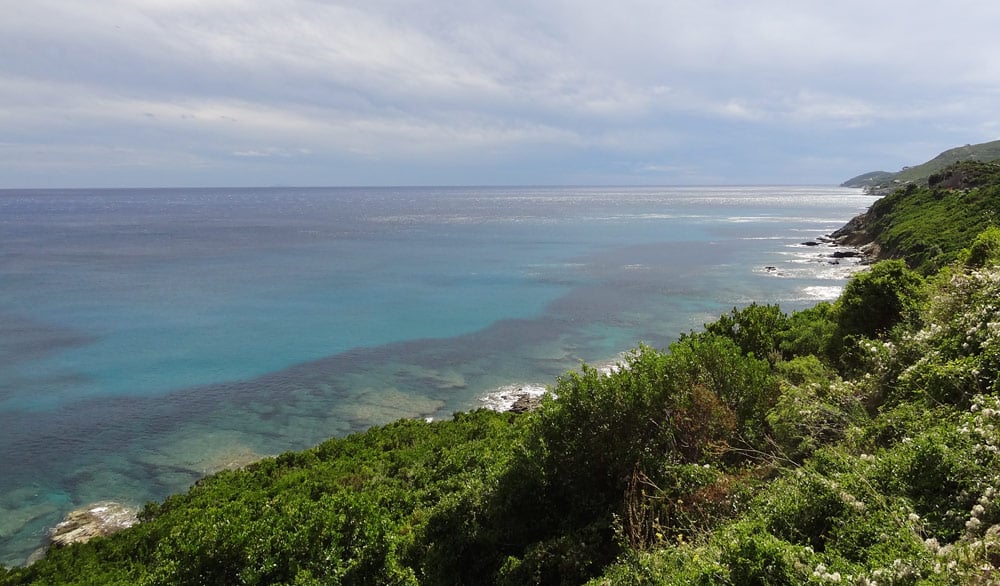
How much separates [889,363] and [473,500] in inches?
399

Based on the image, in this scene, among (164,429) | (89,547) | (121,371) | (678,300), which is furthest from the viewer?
(678,300)

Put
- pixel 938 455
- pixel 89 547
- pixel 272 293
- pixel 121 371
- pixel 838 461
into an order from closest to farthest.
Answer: pixel 938 455 < pixel 838 461 < pixel 89 547 < pixel 121 371 < pixel 272 293

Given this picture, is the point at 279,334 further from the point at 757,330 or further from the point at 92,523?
the point at 757,330

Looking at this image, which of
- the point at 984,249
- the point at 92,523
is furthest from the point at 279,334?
the point at 984,249

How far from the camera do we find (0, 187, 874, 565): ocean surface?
24.1m

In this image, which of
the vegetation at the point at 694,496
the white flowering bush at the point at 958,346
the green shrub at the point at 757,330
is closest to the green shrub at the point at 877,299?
the vegetation at the point at 694,496

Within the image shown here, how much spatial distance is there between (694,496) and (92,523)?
68.9 ft

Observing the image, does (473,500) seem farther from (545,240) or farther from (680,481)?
(545,240)

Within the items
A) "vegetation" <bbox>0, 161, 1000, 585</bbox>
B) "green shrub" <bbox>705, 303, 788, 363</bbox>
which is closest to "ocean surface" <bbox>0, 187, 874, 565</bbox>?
"vegetation" <bbox>0, 161, 1000, 585</bbox>

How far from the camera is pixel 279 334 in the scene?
4097 centimetres

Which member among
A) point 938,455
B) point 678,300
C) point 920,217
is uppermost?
point 920,217

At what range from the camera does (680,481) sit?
33.6 feet

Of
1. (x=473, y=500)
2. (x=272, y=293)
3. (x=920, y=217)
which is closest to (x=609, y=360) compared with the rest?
(x=473, y=500)

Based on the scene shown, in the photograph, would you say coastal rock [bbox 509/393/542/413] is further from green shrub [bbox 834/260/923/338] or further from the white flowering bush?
the white flowering bush
